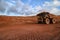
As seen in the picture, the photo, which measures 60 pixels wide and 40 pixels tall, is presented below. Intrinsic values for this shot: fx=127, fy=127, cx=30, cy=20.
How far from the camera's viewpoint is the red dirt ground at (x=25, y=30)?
1.92 meters

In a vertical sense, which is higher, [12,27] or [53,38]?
[12,27]

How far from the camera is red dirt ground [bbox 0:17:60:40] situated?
75.7 inches

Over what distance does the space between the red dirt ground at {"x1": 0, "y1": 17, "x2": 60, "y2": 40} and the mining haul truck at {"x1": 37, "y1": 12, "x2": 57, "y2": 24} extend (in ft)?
0.26

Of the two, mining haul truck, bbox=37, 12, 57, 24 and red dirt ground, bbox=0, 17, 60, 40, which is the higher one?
mining haul truck, bbox=37, 12, 57, 24

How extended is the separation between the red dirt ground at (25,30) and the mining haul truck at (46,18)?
0.08 meters

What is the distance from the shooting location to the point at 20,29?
2008 millimetres

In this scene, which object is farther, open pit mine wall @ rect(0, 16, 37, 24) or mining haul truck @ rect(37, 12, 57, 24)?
mining haul truck @ rect(37, 12, 57, 24)

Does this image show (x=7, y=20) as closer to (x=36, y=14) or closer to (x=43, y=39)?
(x=36, y=14)

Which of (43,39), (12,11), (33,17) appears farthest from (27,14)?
(43,39)

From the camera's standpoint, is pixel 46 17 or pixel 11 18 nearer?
pixel 11 18

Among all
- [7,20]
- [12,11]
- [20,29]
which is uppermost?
[12,11]

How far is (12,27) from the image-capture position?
6.49 ft

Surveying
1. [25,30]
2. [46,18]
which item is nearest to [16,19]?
[25,30]

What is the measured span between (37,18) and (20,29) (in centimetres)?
35
